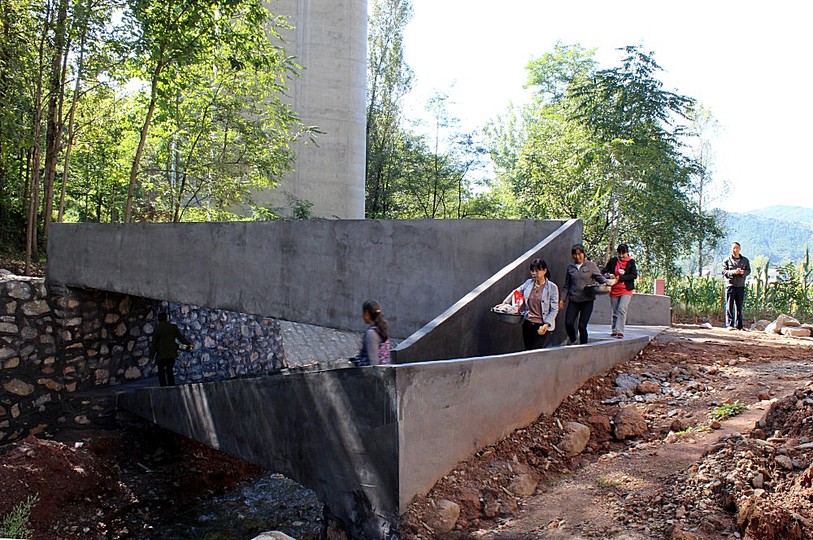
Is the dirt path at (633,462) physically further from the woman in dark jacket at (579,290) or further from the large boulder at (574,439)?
the woman in dark jacket at (579,290)

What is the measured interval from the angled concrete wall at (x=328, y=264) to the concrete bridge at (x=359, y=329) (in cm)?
2

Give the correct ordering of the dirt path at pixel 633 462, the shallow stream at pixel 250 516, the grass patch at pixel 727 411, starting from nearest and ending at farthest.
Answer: the dirt path at pixel 633 462 → the grass patch at pixel 727 411 → the shallow stream at pixel 250 516

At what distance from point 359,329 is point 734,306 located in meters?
7.87

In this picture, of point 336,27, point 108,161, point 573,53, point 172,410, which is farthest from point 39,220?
point 573,53

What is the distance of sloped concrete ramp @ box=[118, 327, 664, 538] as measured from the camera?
14.7ft

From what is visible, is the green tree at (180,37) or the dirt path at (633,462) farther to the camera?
the green tree at (180,37)

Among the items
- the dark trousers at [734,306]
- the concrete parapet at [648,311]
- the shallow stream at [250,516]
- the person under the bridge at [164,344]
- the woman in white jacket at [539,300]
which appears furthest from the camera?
the concrete parapet at [648,311]

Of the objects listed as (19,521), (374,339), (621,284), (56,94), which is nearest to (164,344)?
(19,521)

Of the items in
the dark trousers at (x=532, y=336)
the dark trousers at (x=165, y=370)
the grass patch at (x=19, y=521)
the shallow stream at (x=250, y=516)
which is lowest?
the shallow stream at (x=250, y=516)

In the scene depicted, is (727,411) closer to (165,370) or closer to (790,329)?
(790,329)

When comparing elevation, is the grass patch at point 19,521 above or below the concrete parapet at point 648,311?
below

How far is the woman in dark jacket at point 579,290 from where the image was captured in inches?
276

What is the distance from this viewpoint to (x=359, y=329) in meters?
7.82

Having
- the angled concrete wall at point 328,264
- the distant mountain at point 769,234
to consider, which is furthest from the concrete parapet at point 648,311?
the distant mountain at point 769,234
